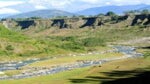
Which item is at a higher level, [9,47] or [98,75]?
[98,75]

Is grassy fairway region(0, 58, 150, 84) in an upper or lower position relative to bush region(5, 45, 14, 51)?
upper

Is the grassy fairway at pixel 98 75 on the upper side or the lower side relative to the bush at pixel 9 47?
upper

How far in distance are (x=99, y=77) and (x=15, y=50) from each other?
9023cm

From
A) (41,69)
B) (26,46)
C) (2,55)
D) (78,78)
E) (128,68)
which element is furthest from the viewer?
(26,46)

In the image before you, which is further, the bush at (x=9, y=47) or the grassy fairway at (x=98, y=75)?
the bush at (x=9, y=47)

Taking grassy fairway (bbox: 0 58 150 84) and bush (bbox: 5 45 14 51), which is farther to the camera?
bush (bbox: 5 45 14 51)

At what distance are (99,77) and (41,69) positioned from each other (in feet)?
130

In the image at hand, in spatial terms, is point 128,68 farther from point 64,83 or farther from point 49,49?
point 49,49

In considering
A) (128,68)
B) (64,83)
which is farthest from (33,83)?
(128,68)

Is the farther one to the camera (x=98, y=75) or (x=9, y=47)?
(x=9, y=47)

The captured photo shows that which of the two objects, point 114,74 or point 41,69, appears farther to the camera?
point 41,69

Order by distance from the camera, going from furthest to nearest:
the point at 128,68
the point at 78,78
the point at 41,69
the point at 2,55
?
the point at 2,55, the point at 41,69, the point at 128,68, the point at 78,78

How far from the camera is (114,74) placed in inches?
3920

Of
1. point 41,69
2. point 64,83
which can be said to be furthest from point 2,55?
point 64,83
